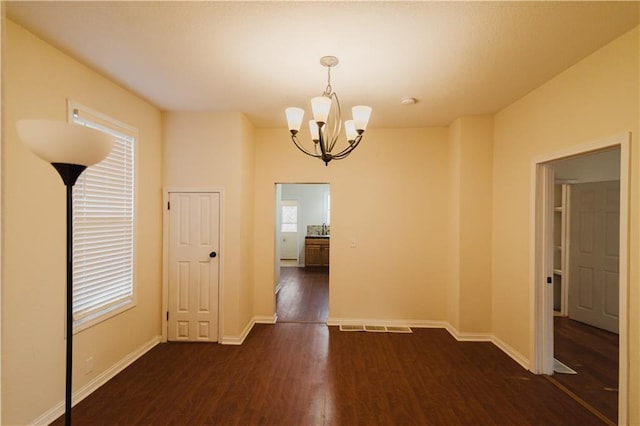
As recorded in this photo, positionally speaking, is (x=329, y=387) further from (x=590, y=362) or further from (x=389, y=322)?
(x=590, y=362)

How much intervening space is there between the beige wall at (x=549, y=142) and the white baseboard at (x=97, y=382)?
398 centimetres

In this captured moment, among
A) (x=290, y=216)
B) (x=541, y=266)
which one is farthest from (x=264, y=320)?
(x=290, y=216)

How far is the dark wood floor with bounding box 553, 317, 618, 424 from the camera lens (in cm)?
251

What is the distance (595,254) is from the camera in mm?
4020

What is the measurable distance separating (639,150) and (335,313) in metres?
3.42

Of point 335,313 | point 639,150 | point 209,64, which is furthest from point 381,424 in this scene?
point 209,64

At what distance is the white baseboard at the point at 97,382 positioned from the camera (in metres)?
2.17

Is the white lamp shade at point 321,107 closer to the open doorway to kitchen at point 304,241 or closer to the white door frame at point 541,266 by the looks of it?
the white door frame at point 541,266

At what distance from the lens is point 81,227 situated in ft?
8.13

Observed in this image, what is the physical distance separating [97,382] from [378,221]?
11.3ft

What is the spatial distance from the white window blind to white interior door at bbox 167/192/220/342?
0.55m

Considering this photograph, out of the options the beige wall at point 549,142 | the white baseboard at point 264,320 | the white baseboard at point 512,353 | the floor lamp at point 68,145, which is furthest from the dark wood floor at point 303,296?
the floor lamp at point 68,145

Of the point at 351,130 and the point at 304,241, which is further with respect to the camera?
the point at 304,241

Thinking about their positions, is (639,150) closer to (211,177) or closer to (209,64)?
(209,64)
